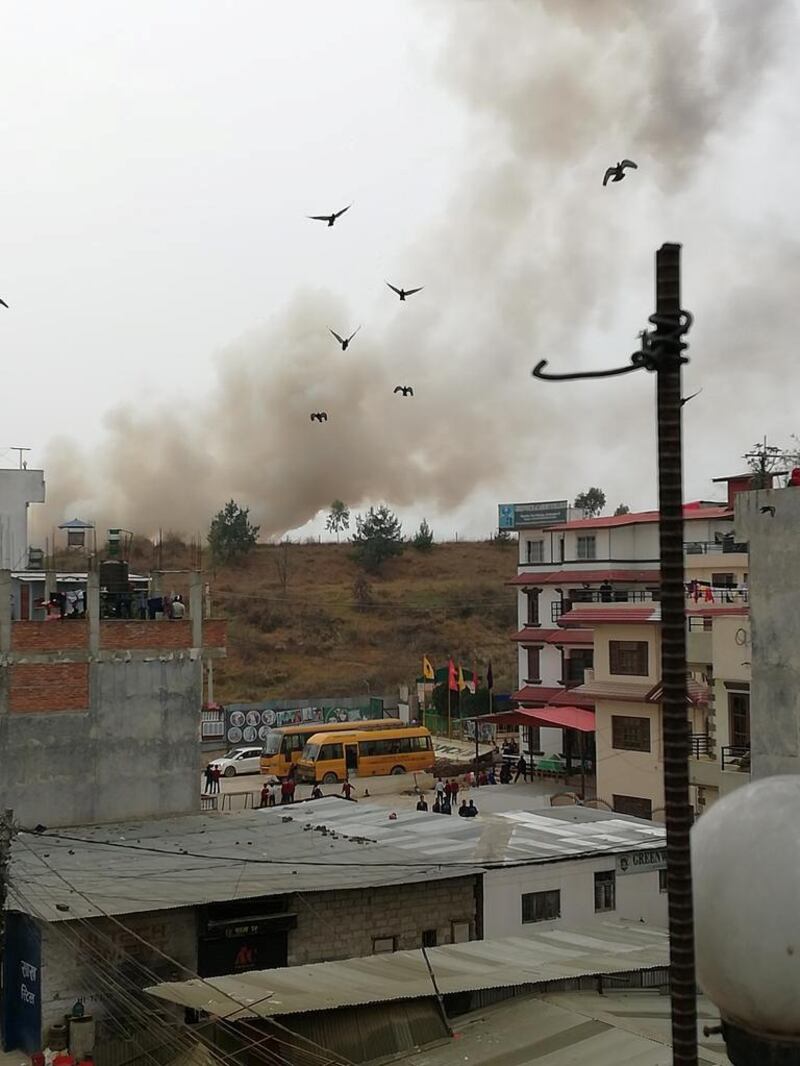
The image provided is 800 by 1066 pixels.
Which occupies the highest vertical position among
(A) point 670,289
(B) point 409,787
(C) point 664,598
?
(A) point 670,289

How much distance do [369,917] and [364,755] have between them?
26.0 metres

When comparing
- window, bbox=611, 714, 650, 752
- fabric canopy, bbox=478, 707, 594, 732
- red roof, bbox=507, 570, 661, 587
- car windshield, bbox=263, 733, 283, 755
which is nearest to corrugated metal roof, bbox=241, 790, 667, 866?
window, bbox=611, 714, 650, 752

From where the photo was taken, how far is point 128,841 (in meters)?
21.8

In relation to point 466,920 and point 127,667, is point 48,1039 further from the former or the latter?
point 127,667

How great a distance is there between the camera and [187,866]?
1923 cm

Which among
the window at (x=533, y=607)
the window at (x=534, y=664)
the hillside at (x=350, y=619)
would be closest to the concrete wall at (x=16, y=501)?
the window at (x=534, y=664)

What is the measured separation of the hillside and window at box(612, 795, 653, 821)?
1352 inches

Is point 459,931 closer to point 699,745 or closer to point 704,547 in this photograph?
point 699,745

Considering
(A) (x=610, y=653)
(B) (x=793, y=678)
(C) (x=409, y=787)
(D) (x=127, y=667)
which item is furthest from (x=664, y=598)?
(C) (x=409, y=787)

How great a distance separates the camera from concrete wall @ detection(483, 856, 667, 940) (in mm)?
19969

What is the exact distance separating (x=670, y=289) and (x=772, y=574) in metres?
10.9

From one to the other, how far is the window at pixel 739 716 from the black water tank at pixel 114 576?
13.9 m

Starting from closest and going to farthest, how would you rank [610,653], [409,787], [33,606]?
[33,606], [610,653], [409,787]

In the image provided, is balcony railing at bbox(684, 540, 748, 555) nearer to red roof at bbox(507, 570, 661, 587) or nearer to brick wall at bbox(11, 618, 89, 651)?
red roof at bbox(507, 570, 661, 587)
